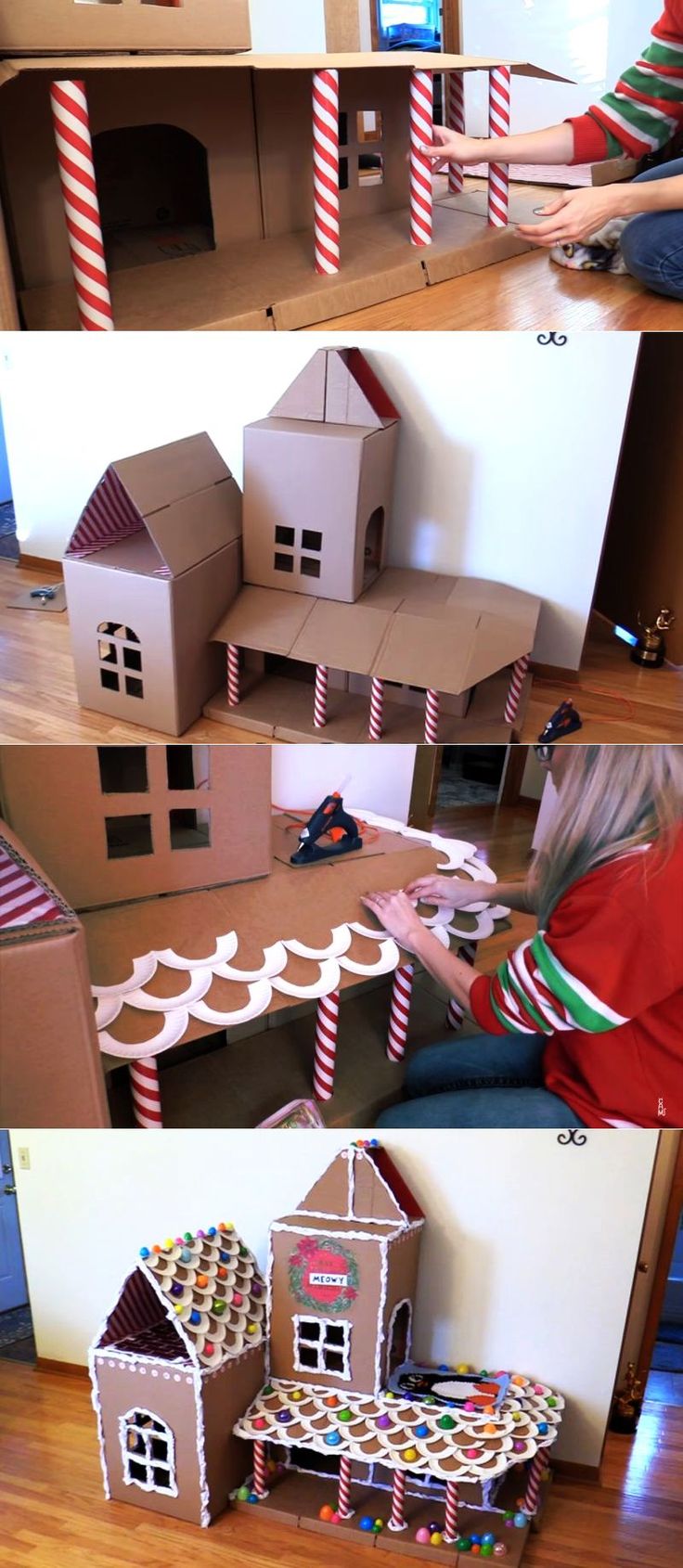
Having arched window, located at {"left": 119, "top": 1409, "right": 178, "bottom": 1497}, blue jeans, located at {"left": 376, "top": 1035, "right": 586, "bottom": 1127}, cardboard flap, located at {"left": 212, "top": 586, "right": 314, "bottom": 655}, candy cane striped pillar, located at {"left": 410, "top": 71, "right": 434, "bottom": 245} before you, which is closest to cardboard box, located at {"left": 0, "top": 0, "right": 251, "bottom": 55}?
candy cane striped pillar, located at {"left": 410, "top": 71, "right": 434, "bottom": 245}

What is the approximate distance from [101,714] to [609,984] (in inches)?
22.4

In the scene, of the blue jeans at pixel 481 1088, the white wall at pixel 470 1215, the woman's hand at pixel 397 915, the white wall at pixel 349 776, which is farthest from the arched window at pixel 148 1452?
the white wall at pixel 349 776

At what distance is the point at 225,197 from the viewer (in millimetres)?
836

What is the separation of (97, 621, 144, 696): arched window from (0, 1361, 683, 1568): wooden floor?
1.51 m

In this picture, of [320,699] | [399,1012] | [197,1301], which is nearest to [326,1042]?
[399,1012]

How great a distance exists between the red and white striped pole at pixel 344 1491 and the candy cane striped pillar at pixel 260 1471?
0.12 meters

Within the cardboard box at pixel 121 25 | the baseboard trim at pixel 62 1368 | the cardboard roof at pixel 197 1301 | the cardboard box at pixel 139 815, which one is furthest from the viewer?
the baseboard trim at pixel 62 1368

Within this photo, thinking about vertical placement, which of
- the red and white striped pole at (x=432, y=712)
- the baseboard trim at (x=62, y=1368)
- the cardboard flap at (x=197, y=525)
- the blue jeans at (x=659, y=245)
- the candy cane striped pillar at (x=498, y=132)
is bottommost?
the baseboard trim at (x=62, y=1368)

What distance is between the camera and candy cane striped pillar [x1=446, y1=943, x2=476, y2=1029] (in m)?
1.06

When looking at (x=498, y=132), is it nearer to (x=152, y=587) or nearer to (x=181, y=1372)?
(x=152, y=587)

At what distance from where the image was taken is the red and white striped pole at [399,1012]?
3.51ft

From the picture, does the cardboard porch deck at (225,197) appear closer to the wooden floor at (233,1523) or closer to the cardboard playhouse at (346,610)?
the cardboard playhouse at (346,610)

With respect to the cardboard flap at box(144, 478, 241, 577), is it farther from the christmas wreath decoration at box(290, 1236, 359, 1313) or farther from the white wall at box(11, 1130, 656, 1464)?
the christmas wreath decoration at box(290, 1236, 359, 1313)

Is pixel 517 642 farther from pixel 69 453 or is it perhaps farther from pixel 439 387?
pixel 69 453
